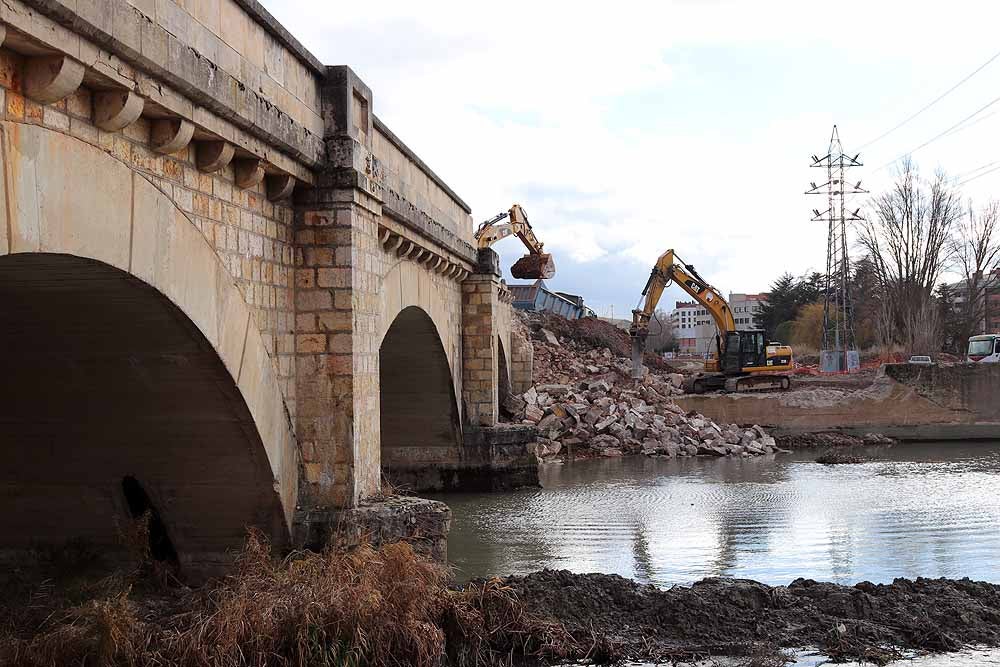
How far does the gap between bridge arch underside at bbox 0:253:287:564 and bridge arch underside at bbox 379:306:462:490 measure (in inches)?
271

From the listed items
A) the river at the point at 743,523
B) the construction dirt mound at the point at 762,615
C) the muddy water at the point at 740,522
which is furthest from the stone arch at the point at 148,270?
the muddy water at the point at 740,522

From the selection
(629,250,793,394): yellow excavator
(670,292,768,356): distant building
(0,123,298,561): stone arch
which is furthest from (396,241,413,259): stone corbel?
(670,292,768,356): distant building

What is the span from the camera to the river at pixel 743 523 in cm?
1082

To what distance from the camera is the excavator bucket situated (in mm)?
31734

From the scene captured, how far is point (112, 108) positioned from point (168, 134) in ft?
2.21

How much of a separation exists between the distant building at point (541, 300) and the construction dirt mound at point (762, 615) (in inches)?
1158

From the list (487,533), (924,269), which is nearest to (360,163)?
(487,533)

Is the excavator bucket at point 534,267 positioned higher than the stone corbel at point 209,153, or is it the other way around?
the excavator bucket at point 534,267

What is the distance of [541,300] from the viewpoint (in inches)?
1563

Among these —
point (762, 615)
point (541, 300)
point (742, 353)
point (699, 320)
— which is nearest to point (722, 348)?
point (742, 353)

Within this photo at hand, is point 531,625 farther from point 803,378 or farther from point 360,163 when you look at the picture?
point 803,378

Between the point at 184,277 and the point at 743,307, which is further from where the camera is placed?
the point at 743,307

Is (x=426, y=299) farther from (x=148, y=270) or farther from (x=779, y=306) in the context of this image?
(x=779, y=306)

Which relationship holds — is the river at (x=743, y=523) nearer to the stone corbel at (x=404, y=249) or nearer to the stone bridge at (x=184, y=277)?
the stone bridge at (x=184, y=277)
